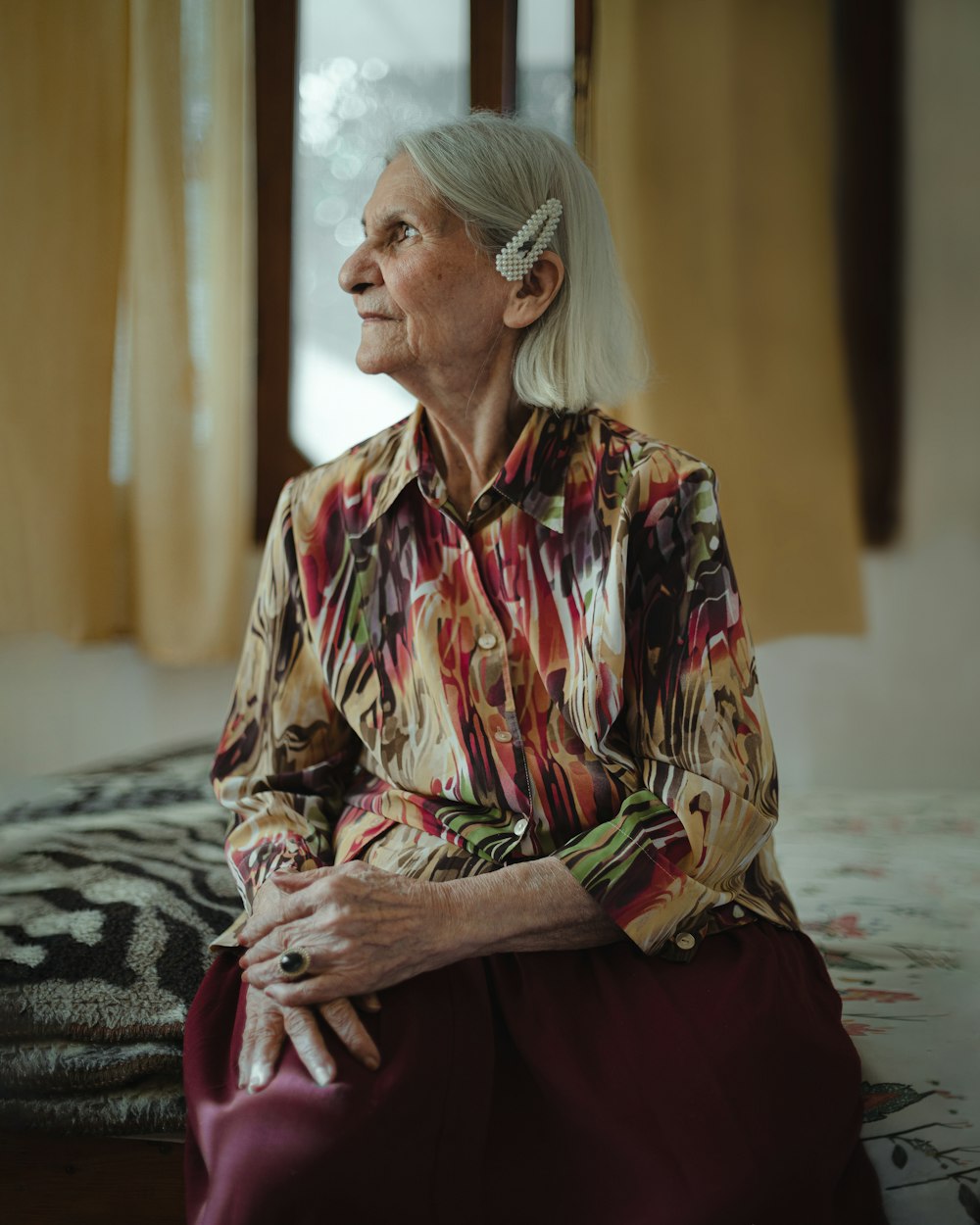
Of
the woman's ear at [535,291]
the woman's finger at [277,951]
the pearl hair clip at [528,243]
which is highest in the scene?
the pearl hair clip at [528,243]

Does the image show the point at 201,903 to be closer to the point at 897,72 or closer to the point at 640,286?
the point at 640,286

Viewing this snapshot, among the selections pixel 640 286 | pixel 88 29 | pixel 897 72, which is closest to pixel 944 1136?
pixel 640 286

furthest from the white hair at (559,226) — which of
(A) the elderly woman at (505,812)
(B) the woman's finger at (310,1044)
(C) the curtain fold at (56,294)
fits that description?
(C) the curtain fold at (56,294)

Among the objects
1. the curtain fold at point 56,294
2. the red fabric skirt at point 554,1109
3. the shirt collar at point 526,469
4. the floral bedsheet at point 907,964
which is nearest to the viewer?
the red fabric skirt at point 554,1109

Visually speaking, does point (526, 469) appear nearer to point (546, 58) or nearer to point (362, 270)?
point (362, 270)

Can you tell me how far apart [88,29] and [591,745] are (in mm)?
2101

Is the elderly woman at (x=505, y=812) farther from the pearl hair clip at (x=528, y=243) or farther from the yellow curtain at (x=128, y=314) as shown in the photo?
the yellow curtain at (x=128, y=314)

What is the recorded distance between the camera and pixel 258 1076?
2.56ft

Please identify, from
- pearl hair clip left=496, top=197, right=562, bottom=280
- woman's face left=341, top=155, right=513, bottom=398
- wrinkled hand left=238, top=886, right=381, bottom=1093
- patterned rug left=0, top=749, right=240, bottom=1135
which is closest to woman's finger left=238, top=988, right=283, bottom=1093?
wrinkled hand left=238, top=886, right=381, bottom=1093

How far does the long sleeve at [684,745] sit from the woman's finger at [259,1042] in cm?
27

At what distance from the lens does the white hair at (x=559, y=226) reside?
40.1 inches

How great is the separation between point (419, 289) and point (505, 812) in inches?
20.0

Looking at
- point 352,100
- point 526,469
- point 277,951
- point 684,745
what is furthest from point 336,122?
point 277,951

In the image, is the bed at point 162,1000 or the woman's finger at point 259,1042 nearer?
the woman's finger at point 259,1042
